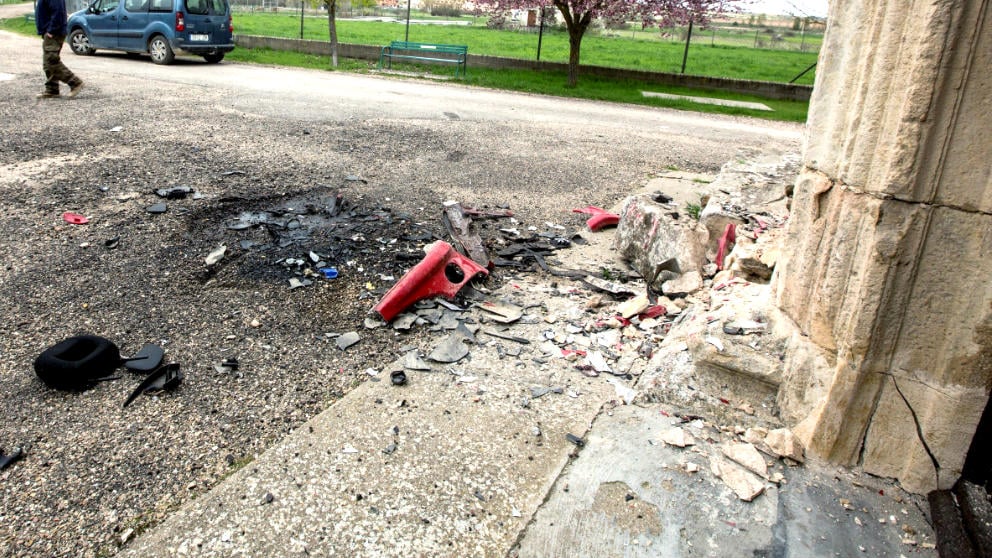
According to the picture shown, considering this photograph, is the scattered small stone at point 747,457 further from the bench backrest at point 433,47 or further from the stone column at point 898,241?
the bench backrest at point 433,47

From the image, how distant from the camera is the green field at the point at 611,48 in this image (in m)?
20.1

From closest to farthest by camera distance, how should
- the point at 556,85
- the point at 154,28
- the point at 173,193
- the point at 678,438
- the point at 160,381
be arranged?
the point at 678,438 → the point at 160,381 → the point at 173,193 → the point at 154,28 → the point at 556,85

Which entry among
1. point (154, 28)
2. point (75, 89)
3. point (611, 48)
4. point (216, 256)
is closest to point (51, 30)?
point (75, 89)

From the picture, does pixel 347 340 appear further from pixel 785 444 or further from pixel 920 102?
pixel 920 102

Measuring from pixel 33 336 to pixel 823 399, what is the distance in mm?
4207

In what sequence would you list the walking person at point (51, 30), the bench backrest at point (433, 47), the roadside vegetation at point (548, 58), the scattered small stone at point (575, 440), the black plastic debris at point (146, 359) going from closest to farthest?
the scattered small stone at point (575, 440) < the black plastic debris at point (146, 359) < the walking person at point (51, 30) < the roadside vegetation at point (548, 58) < the bench backrest at point (433, 47)

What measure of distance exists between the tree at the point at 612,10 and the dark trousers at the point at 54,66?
9337 millimetres

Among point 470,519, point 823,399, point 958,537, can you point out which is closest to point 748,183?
point 823,399

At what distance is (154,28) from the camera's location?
1634 centimetres

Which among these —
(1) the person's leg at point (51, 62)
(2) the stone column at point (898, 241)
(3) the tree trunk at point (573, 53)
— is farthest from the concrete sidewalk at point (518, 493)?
(3) the tree trunk at point (573, 53)

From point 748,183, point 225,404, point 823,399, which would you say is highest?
point 748,183

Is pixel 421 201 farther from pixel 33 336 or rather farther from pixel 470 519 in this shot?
pixel 470 519

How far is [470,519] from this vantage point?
2.67 m

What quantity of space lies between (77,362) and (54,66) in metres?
9.24
